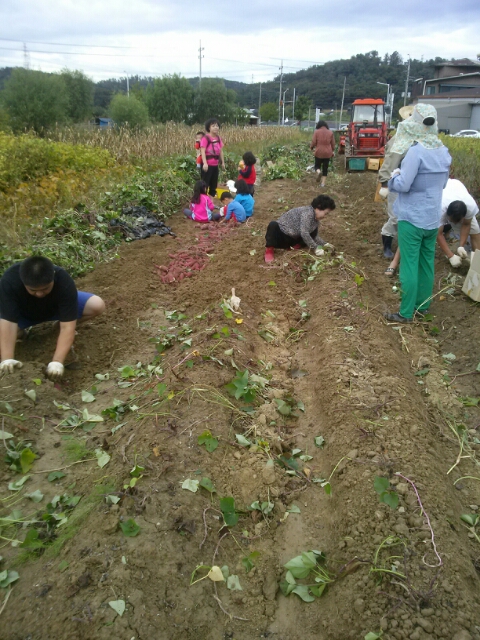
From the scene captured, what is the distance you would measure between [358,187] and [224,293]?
28.1 feet

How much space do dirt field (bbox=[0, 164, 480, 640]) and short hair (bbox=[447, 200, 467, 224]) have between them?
3.30 feet

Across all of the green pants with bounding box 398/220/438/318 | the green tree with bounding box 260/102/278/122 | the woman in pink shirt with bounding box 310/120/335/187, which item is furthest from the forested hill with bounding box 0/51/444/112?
the green pants with bounding box 398/220/438/318

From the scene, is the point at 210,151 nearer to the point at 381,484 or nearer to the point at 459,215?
the point at 459,215

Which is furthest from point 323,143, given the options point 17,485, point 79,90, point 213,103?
point 213,103

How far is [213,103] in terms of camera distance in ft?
165

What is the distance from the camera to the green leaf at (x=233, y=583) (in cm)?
233

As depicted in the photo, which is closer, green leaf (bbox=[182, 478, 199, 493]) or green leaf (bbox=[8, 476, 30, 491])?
green leaf (bbox=[182, 478, 199, 493])

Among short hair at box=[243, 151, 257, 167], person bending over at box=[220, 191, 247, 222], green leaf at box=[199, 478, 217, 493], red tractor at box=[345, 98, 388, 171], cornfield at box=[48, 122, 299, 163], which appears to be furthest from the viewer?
red tractor at box=[345, 98, 388, 171]

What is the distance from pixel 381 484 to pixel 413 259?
9.66ft

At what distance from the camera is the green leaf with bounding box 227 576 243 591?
2.33 meters

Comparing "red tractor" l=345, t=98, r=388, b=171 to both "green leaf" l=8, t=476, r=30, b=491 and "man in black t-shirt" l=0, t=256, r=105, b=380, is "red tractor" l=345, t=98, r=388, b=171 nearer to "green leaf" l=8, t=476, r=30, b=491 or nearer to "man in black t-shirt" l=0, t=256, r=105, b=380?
"man in black t-shirt" l=0, t=256, r=105, b=380

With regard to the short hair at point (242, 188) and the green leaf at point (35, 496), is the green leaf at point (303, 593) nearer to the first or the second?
the green leaf at point (35, 496)

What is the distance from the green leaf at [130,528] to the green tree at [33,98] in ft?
103

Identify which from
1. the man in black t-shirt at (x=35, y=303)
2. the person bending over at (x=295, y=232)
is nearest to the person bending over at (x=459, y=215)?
the person bending over at (x=295, y=232)
